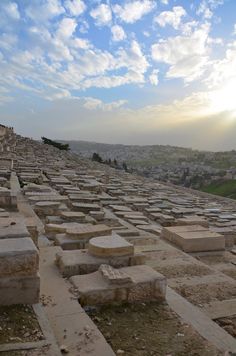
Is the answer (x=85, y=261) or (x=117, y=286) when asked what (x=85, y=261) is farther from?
(x=117, y=286)

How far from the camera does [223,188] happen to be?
45.6m

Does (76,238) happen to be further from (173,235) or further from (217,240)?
(217,240)

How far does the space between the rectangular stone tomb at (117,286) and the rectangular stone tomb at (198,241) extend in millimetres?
2434

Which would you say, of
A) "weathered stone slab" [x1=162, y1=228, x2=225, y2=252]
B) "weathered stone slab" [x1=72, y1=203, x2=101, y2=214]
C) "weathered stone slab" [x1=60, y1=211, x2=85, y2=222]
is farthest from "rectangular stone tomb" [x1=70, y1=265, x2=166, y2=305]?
"weathered stone slab" [x1=72, y1=203, x2=101, y2=214]

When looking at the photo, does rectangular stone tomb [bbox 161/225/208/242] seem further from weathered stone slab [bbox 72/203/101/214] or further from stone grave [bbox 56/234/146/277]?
stone grave [bbox 56/234/146/277]

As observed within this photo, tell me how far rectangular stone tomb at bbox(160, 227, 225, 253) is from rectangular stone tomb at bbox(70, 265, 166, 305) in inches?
95.8

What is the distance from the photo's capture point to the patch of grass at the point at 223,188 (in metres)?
41.6

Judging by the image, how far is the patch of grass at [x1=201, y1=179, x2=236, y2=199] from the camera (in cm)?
4160

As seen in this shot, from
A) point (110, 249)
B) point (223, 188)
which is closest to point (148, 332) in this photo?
point (110, 249)

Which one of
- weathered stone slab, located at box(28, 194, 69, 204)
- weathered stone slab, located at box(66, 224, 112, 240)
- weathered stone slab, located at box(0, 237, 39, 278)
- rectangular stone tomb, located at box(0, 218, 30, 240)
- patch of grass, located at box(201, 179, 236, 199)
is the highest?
rectangular stone tomb, located at box(0, 218, 30, 240)

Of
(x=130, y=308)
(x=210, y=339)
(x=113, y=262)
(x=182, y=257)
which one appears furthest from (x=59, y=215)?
(x=210, y=339)

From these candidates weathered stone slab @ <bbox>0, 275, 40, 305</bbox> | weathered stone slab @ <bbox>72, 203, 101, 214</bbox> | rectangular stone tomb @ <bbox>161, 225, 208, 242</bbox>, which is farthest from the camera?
weathered stone slab @ <bbox>72, 203, 101, 214</bbox>

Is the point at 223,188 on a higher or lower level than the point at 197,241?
lower

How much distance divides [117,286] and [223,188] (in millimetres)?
43818
